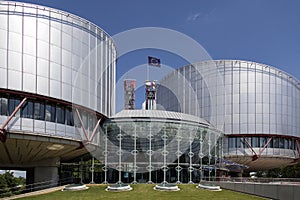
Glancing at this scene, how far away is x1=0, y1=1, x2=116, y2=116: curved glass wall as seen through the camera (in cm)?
3825

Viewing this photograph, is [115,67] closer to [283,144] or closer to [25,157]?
[25,157]

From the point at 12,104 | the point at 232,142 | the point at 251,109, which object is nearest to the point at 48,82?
the point at 12,104

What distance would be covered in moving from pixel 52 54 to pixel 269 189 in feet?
87.6

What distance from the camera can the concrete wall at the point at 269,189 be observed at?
91.4 ft

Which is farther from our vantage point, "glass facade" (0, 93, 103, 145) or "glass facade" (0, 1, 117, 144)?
"glass facade" (0, 1, 117, 144)

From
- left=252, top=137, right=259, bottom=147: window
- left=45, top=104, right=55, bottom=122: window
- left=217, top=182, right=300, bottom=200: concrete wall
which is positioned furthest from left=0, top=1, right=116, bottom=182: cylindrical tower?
left=252, top=137, right=259, bottom=147: window

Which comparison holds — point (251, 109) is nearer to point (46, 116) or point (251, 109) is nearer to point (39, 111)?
point (46, 116)

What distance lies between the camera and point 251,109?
7412cm

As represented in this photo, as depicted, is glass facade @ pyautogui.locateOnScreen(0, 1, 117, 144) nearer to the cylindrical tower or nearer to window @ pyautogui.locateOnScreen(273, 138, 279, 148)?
the cylindrical tower

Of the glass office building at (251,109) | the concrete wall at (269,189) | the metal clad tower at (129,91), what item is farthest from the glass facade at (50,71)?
the glass office building at (251,109)

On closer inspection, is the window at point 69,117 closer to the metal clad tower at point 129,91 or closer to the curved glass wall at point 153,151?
the curved glass wall at point 153,151

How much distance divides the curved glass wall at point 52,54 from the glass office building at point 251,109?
33.1 m

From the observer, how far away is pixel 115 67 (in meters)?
56.9

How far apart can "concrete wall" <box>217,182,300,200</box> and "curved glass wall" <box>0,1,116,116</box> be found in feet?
65.8
